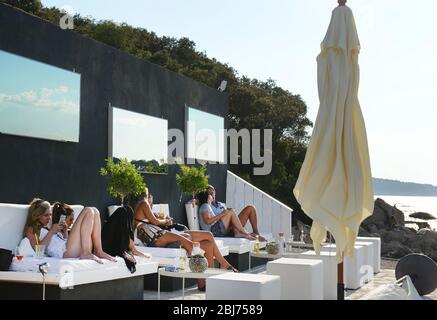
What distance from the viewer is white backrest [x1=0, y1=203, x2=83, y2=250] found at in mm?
6301

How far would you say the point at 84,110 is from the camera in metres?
8.88

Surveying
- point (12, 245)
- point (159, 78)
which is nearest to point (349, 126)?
point (12, 245)

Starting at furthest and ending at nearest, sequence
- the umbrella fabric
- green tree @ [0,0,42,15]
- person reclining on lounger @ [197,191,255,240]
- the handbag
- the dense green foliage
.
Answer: the dense green foliage → green tree @ [0,0,42,15] → person reclining on lounger @ [197,191,255,240] → the handbag → the umbrella fabric

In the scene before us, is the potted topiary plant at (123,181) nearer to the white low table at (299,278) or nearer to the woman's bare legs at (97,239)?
the woman's bare legs at (97,239)

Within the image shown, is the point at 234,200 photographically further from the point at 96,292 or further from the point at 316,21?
the point at 96,292

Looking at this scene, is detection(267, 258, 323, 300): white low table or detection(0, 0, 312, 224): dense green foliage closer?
detection(267, 258, 323, 300): white low table

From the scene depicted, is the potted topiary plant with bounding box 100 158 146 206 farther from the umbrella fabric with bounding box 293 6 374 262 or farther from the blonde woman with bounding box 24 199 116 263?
the umbrella fabric with bounding box 293 6 374 262

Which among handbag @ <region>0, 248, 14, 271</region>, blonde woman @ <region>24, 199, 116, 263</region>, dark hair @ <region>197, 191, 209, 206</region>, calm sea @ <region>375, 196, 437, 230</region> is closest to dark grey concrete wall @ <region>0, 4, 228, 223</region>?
dark hair @ <region>197, 191, 209, 206</region>

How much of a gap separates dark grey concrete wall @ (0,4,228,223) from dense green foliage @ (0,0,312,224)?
52.5 ft

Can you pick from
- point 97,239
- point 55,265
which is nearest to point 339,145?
point 97,239

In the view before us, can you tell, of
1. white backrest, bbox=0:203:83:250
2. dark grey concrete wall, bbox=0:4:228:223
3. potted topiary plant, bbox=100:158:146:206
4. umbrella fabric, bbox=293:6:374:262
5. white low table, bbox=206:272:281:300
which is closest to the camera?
white low table, bbox=206:272:281:300

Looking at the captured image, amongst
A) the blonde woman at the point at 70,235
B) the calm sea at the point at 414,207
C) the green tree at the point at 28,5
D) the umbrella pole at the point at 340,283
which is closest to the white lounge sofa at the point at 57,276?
the blonde woman at the point at 70,235

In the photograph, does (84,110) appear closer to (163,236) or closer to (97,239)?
(163,236)

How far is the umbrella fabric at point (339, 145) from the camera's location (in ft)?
17.5
